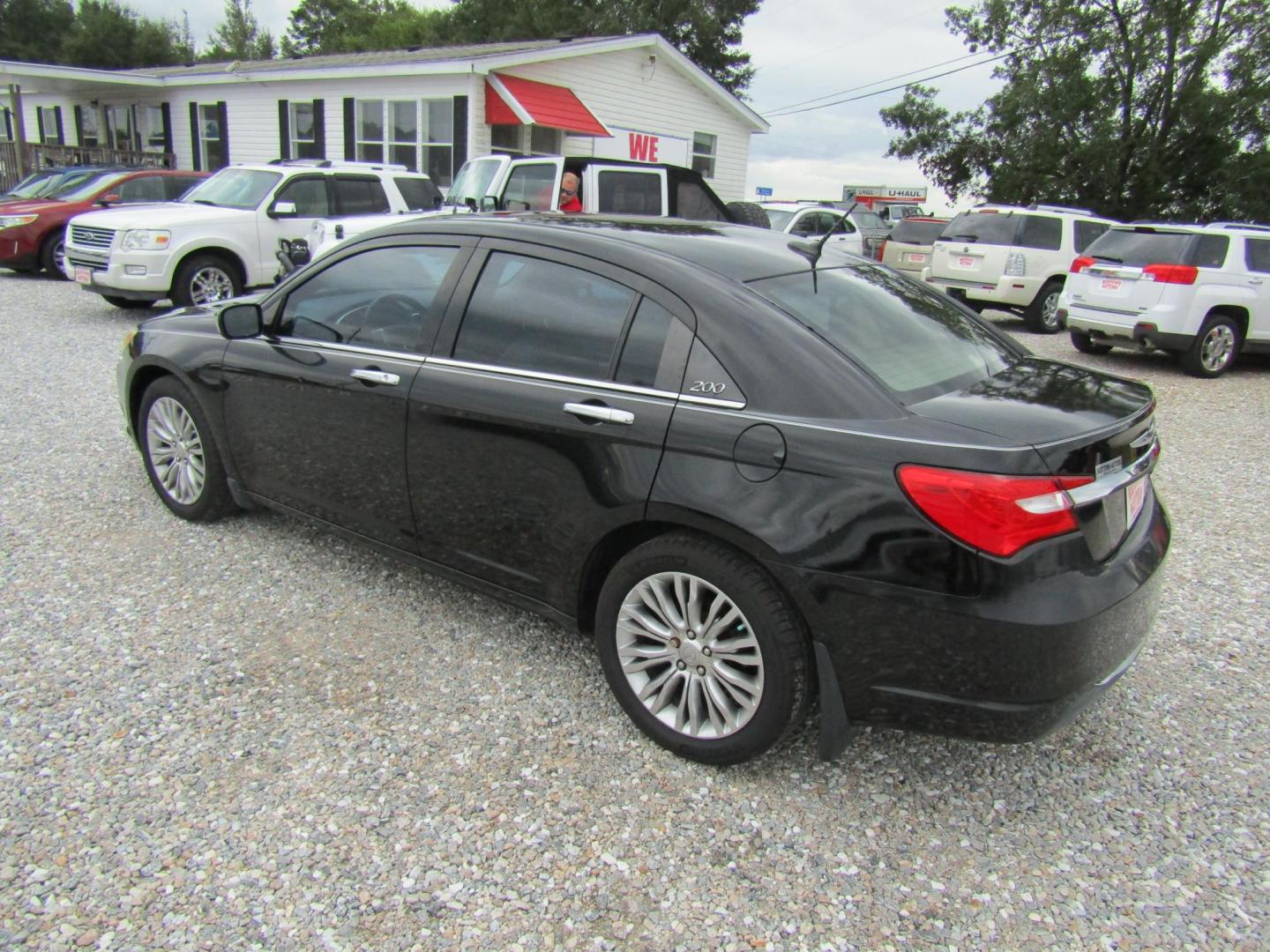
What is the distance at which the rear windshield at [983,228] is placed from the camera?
1222 centimetres

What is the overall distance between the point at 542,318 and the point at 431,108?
58.8ft

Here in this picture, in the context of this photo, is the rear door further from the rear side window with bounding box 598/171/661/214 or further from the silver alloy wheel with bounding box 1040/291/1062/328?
the silver alloy wheel with bounding box 1040/291/1062/328

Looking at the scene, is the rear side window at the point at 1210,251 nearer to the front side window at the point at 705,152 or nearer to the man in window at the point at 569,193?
the man in window at the point at 569,193

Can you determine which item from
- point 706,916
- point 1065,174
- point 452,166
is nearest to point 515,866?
point 706,916

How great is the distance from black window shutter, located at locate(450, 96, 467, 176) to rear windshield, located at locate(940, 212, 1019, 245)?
10090 mm

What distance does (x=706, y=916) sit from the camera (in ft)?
7.38

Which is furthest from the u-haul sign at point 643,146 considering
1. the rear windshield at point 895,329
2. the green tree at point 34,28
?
the green tree at point 34,28

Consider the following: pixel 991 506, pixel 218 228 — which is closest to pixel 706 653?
pixel 991 506

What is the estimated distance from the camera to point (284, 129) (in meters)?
21.4

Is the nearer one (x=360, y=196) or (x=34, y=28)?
(x=360, y=196)

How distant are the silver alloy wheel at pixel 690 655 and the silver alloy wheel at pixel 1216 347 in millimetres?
9327

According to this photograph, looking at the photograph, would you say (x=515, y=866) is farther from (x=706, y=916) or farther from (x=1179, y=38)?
(x=1179, y=38)

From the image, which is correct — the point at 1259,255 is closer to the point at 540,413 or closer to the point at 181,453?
the point at 540,413

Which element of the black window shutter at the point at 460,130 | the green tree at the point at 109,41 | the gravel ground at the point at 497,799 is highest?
the green tree at the point at 109,41
